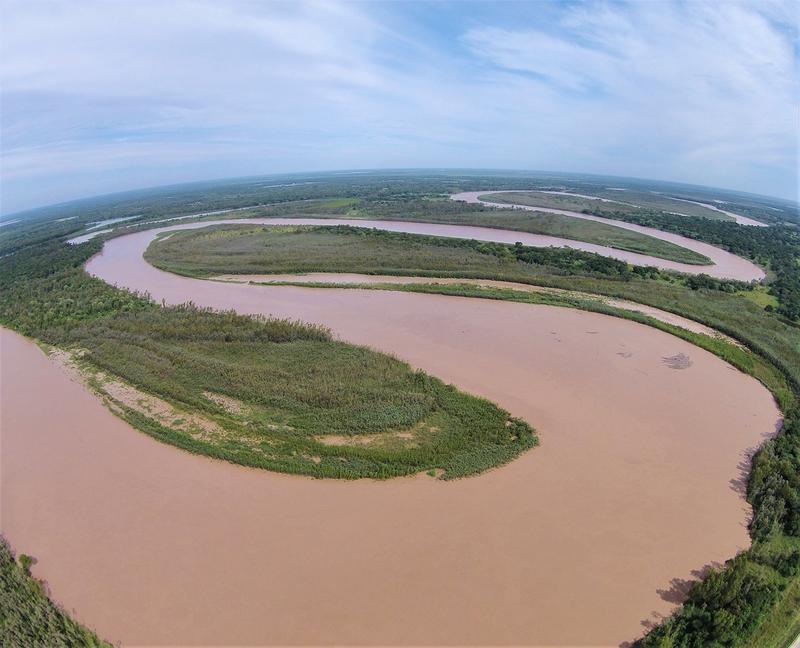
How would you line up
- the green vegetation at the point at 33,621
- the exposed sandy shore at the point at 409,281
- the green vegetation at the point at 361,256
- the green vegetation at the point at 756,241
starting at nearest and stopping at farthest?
the green vegetation at the point at 33,621
the exposed sandy shore at the point at 409,281
the green vegetation at the point at 756,241
the green vegetation at the point at 361,256

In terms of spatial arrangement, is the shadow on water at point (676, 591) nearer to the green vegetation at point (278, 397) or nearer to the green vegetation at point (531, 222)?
the green vegetation at point (278, 397)

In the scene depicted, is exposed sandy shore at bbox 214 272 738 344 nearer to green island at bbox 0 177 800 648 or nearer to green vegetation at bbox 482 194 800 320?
green island at bbox 0 177 800 648

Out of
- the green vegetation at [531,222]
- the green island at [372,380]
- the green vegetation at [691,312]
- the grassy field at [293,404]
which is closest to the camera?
the green vegetation at [691,312]

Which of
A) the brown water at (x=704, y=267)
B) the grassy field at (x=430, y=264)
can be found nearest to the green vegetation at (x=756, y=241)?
the brown water at (x=704, y=267)

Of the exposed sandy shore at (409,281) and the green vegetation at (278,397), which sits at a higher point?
the exposed sandy shore at (409,281)

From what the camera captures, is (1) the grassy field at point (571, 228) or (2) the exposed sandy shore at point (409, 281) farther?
(1) the grassy field at point (571, 228)

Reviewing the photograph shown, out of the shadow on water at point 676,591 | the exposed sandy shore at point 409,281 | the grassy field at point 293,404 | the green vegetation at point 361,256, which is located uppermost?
the green vegetation at point 361,256
